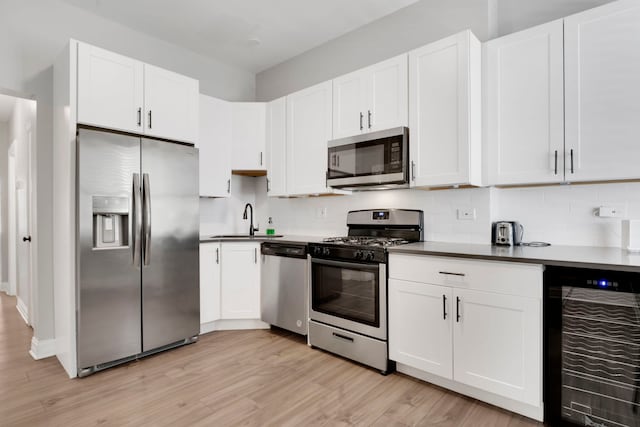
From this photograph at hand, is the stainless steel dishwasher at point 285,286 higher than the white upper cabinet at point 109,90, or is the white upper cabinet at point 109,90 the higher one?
the white upper cabinet at point 109,90

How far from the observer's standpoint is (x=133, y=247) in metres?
2.69

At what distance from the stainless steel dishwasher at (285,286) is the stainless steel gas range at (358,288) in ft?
0.33

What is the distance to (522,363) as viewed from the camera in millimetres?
1884

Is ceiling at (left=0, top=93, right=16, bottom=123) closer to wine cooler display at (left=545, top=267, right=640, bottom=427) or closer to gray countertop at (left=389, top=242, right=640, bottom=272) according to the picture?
gray countertop at (left=389, top=242, right=640, bottom=272)

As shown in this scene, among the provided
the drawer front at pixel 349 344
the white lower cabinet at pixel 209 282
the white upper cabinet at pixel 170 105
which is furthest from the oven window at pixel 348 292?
the white upper cabinet at pixel 170 105

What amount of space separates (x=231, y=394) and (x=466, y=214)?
7.05ft

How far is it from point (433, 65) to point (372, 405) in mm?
2383

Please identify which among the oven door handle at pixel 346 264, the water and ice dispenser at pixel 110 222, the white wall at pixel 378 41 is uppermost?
the white wall at pixel 378 41

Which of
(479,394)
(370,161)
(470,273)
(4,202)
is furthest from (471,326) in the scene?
(4,202)

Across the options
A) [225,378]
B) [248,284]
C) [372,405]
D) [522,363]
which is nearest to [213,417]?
[225,378]

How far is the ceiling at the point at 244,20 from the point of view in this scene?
3.01m

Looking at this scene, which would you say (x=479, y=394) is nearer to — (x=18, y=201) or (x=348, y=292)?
(x=348, y=292)

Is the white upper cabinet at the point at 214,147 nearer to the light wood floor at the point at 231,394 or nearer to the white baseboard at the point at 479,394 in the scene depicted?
the light wood floor at the point at 231,394

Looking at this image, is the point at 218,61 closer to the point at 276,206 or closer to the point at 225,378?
the point at 276,206
